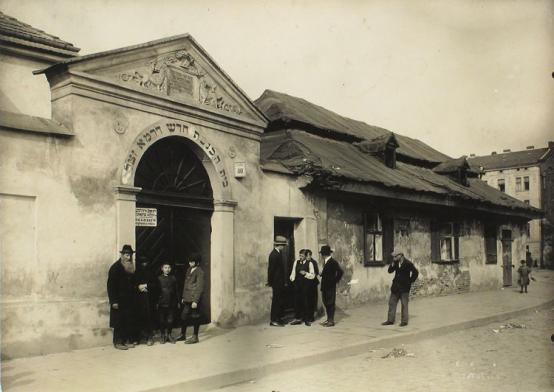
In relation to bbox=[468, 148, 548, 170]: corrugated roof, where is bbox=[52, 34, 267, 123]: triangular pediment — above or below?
below

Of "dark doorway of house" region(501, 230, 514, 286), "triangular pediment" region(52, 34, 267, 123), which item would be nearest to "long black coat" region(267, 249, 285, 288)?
"triangular pediment" region(52, 34, 267, 123)

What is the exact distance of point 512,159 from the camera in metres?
59.8

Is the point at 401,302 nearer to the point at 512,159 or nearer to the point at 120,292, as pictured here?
the point at 120,292

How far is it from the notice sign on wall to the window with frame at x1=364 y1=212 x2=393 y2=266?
7.26 meters

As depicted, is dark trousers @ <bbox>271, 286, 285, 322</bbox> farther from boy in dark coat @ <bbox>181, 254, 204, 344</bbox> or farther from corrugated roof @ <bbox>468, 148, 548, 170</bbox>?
corrugated roof @ <bbox>468, 148, 548, 170</bbox>

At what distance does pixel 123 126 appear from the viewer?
9.30m

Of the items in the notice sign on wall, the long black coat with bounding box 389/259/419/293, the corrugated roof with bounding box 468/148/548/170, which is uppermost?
the corrugated roof with bounding box 468/148/548/170

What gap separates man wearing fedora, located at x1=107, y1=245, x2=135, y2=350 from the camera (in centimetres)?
841

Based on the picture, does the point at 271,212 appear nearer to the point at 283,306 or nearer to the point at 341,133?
the point at 283,306

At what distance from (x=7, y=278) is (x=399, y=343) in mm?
6632

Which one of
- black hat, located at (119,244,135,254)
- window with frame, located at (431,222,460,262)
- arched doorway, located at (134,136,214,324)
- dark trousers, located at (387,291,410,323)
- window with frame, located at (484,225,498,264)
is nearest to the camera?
black hat, located at (119,244,135,254)

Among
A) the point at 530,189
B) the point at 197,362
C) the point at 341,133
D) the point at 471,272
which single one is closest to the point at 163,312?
the point at 197,362

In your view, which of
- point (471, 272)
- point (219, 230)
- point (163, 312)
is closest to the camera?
point (163, 312)

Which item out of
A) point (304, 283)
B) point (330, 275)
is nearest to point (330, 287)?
point (330, 275)
